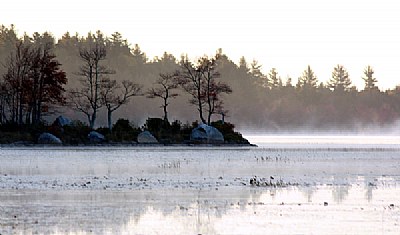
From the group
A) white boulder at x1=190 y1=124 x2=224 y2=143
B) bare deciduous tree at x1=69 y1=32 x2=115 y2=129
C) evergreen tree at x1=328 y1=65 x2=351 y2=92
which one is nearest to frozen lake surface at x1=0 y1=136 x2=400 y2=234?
white boulder at x1=190 y1=124 x2=224 y2=143

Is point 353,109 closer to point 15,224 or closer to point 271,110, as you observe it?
point 271,110

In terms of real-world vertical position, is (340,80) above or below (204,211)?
above

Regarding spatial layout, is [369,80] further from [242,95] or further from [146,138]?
[146,138]

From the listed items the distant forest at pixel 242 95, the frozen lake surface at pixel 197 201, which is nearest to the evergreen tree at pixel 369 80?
the distant forest at pixel 242 95

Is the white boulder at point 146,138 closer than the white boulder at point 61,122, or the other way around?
the white boulder at point 146,138

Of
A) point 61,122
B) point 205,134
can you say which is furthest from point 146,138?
point 61,122

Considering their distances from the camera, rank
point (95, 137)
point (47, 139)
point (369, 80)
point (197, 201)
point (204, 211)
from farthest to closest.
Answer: point (369, 80) → point (95, 137) → point (47, 139) → point (197, 201) → point (204, 211)

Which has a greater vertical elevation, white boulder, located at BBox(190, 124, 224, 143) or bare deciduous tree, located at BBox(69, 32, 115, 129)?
bare deciduous tree, located at BBox(69, 32, 115, 129)

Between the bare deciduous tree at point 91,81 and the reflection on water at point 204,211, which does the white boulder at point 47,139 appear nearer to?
the bare deciduous tree at point 91,81

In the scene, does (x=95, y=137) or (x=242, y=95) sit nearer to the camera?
(x=95, y=137)

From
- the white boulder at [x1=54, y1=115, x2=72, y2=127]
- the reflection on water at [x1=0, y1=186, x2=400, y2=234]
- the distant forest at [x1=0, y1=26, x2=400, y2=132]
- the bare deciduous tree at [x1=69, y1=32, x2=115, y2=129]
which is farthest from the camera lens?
the distant forest at [x1=0, y1=26, x2=400, y2=132]

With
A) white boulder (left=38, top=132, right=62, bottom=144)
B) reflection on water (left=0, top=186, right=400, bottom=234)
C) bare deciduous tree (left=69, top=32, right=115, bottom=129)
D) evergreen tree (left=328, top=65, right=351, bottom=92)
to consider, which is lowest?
reflection on water (left=0, top=186, right=400, bottom=234)

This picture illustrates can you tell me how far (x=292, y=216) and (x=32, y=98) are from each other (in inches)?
2498

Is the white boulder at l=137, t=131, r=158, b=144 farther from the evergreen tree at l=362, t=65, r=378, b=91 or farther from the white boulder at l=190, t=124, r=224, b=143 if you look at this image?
the evergreen tree at l=362, t=65, r=378, b=91
